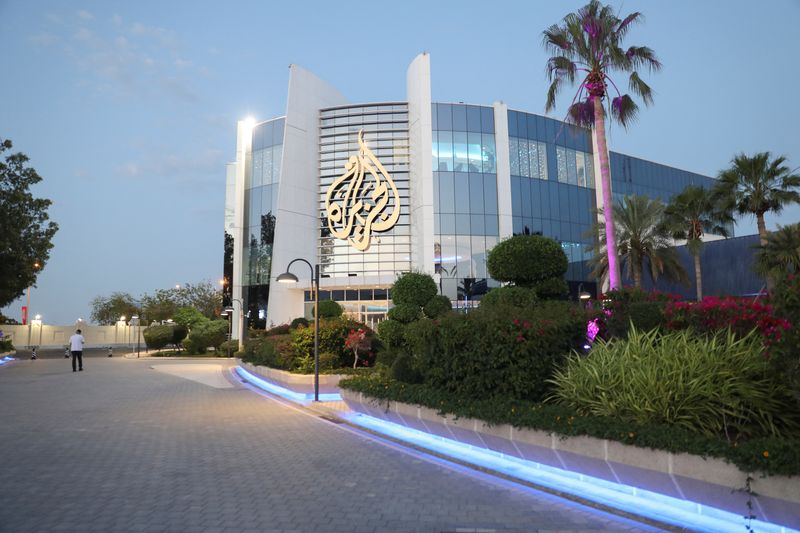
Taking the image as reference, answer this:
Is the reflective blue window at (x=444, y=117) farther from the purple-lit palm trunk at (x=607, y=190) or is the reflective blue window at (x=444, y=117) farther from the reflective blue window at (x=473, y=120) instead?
the purple-lit palm trunk at (x=607, y=190)

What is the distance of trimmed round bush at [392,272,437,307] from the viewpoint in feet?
60.8

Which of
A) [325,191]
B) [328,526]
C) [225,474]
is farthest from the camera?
[325,191]

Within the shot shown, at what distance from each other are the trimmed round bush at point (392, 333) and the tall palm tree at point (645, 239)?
2306 centimetres

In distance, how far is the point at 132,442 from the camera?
908 centimetres

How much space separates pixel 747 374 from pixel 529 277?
771 cm

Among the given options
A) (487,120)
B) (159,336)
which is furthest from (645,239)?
(159,336)

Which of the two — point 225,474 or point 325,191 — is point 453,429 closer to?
point 225,474

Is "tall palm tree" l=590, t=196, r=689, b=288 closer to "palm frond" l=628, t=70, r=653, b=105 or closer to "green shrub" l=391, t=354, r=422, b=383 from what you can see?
"palm frond" l=628, t=70, r=653, b=105

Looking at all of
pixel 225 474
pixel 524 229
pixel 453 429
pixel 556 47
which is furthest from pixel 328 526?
pixel 524 229

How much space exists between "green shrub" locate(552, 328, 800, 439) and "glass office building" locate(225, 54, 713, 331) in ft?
107

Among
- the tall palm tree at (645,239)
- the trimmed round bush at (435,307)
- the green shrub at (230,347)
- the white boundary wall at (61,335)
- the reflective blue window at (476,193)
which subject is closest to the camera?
the trimmed round bush at (435,307)

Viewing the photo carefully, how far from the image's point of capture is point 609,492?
6066mm

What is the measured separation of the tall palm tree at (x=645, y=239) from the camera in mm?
34812

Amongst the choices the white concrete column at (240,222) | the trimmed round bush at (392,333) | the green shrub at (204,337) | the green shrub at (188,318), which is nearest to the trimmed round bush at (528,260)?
the trimmed round bush at (392,333)
